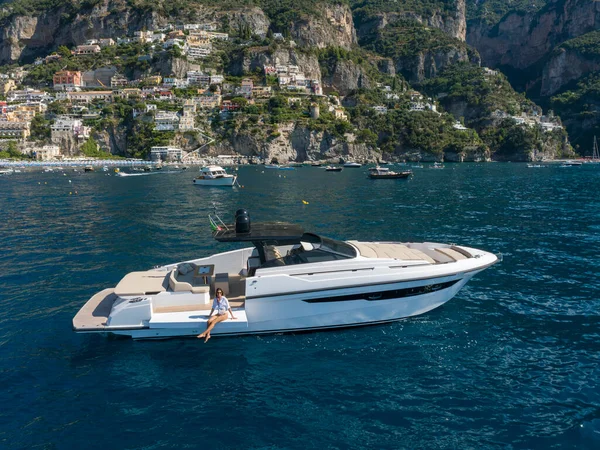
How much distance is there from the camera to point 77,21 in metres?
197

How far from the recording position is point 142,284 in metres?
11.9

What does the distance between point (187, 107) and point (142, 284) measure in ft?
444

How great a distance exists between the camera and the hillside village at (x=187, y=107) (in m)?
131

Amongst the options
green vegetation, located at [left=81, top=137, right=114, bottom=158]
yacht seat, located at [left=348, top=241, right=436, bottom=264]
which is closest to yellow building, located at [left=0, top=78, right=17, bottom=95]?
green vegetation, located at [left=81, top=137, right=114, bottom=158]

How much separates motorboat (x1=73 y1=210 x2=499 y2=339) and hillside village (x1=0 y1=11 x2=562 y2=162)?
119m

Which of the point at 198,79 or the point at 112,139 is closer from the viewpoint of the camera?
the point at 112,139

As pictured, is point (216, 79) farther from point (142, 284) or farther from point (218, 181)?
point (142, 284)

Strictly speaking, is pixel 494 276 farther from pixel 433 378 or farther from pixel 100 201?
pixel 100 201

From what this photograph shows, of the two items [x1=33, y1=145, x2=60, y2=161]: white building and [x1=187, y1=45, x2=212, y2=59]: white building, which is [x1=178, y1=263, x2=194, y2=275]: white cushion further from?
[x1=187, y1=45, x2=212, y2=59]: white building

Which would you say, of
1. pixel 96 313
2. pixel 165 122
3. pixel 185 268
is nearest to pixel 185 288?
pixel 185 268

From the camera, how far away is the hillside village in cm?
13062

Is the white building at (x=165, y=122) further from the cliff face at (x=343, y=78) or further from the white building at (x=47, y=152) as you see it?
the cliff face at (x=343, y=78)

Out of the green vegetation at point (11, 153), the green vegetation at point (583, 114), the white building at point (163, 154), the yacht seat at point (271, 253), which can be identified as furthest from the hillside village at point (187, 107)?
the yacht seat at point (271, 253)

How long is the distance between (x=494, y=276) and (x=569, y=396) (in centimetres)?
849
